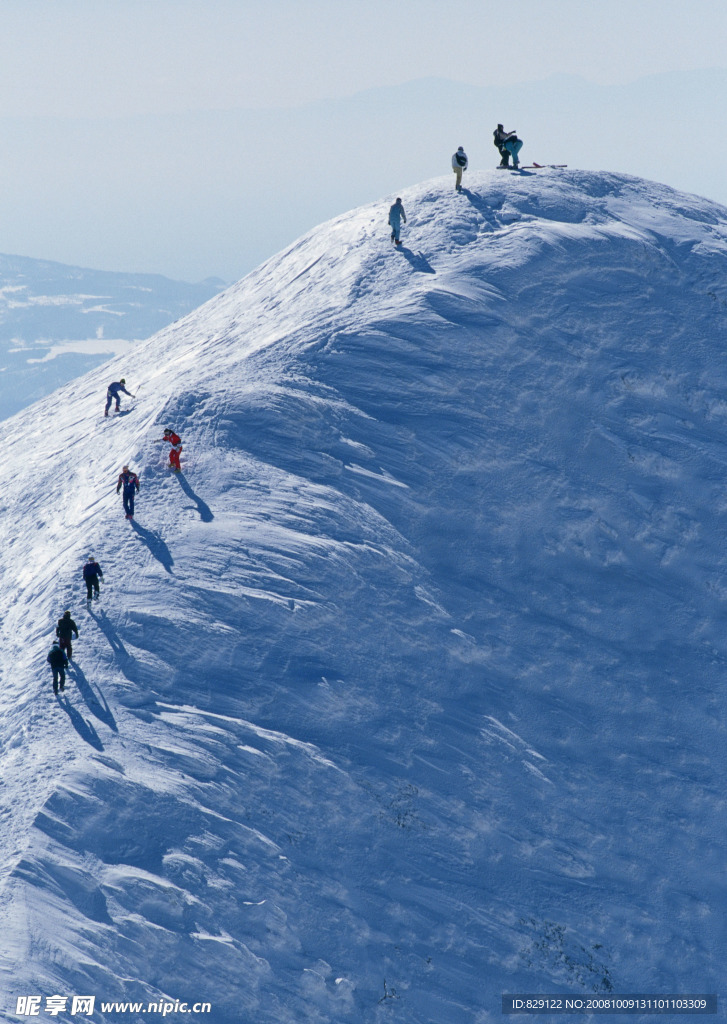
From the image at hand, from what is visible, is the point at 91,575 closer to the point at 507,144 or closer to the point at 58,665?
the point at 58,665

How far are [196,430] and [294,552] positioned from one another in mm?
7133

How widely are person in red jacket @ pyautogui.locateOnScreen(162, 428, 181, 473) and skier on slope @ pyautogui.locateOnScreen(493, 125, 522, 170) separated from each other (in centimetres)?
2052

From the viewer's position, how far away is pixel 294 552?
97.6 ft

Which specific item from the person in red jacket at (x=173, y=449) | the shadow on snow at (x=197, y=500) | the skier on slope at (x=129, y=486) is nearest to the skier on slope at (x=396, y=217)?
the person in red jacket at (x=173, y=449)

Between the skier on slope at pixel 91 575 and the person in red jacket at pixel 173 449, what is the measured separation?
496 centimetres

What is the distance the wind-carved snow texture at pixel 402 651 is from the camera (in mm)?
23750

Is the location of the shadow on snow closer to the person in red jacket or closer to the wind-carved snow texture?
the wind-carved snow texture

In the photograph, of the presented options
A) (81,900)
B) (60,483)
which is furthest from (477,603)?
(60,483)

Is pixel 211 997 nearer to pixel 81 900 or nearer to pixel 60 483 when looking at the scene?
pixel 81 900

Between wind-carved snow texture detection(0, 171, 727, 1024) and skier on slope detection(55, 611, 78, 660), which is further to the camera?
skier on slope detection(55, 611, 78, 660)

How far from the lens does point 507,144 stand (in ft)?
138

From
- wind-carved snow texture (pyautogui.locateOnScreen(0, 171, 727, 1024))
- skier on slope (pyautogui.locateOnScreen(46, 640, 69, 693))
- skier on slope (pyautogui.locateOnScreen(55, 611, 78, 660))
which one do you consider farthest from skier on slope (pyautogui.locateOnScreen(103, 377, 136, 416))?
skier on slope (pyautogui.locateOnScreen(46, 640, 69, 693))

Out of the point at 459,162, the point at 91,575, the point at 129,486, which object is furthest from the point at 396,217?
the point at 91,575

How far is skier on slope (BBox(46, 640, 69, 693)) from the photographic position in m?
26.0
